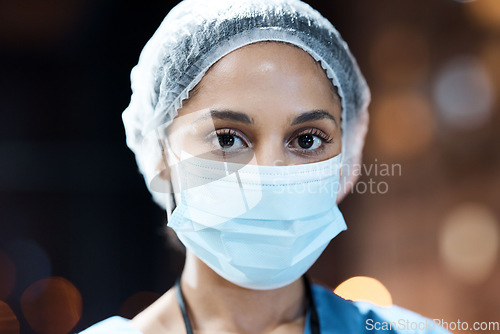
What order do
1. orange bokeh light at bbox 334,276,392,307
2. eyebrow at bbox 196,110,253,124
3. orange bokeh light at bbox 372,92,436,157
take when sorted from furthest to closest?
→ orange bokeh light at bbox 372,92,436,157, orange bokeh light at bbox 334,276,392,307, eyebrow at bbox 196,110,253,124

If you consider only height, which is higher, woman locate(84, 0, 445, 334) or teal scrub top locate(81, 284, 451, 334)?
woman locate(84, 0, 445, 334)

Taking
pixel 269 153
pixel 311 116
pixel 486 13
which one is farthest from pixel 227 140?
pixel 486 13

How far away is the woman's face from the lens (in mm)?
996

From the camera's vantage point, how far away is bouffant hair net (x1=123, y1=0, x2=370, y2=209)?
3.46 ft

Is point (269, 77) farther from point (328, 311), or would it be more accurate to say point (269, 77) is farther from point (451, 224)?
point (451, 224)

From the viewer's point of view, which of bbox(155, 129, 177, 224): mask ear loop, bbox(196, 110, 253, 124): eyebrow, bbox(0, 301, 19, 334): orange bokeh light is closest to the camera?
bbox(196, 110, 253, 124): eyebrow

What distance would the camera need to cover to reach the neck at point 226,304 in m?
1.16

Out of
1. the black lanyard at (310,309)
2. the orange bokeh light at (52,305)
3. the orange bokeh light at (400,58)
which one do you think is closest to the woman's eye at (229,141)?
the black lanyard at (310,309)

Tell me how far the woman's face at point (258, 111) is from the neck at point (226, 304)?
0.33m

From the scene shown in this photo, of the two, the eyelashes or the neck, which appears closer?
the eyelashes

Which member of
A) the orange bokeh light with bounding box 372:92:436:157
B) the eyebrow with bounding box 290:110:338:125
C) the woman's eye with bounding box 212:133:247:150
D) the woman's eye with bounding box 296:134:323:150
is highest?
the eyebrow with bounding box 290:110:338:125

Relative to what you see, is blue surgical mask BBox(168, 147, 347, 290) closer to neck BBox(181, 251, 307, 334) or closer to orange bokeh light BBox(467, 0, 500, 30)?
neck BBox(181, 251, 307, 334)

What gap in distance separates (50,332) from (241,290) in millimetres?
668

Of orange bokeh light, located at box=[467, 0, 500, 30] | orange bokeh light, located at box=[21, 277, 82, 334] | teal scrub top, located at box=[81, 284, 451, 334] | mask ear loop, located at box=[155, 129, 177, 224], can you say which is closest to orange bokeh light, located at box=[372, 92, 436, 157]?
orange bokeh light, located at box=[467, 0, 500, 30]
